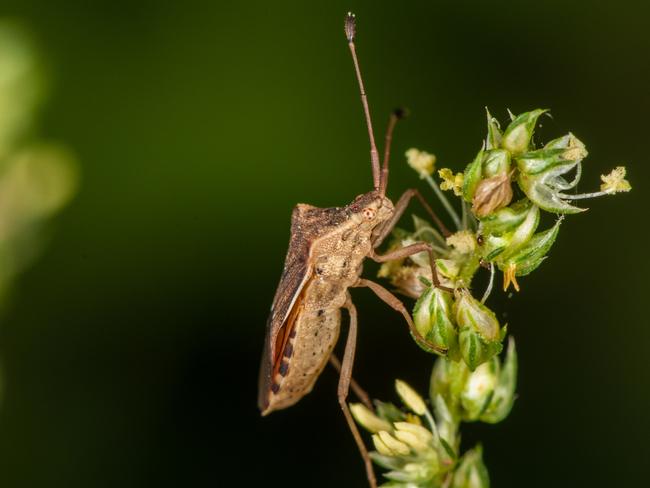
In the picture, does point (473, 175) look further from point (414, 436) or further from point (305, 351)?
point (305, 351)

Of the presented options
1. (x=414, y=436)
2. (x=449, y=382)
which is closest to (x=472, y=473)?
(x=414, y=436)

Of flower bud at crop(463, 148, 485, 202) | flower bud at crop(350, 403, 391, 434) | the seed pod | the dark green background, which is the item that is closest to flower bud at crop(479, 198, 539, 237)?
the seed pod

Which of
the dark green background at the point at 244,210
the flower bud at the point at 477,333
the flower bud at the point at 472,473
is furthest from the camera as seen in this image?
the dark green background at the point at 244,210

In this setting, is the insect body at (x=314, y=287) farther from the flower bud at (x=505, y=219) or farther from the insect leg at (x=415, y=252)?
the flower bud at (x=505, y=219)

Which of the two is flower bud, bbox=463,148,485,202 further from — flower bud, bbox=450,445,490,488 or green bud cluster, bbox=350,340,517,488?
flower bud, bbox=450,445,490,488

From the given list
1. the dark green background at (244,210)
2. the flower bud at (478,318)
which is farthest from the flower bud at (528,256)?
the dark green background at (244,210)

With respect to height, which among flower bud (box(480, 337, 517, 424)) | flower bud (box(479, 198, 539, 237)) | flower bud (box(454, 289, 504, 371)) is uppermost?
flower bud (box(479, 198, 539, 237))
